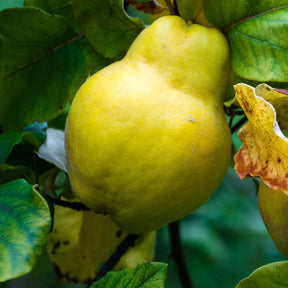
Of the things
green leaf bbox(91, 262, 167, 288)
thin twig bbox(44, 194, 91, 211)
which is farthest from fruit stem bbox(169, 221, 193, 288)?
green leaf bbox(91, 262, 167, 288)

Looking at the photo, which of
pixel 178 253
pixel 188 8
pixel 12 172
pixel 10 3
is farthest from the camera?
pixel 10 3

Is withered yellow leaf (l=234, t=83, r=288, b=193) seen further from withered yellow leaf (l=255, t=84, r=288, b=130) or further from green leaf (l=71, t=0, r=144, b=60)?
green leaf (l=71, t=0, r=144, b=60)

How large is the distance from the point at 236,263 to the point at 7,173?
1.60m

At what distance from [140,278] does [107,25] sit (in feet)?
1.19

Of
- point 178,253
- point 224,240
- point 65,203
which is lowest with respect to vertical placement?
point 224,240

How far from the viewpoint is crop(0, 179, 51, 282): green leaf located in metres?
0.49

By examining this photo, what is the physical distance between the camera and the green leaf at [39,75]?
762mm

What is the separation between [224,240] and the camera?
201cm

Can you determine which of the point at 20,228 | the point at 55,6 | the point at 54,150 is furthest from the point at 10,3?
the point at 20,228

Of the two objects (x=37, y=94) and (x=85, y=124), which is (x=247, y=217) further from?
(x=85, y=124)

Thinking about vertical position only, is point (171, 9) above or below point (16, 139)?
above

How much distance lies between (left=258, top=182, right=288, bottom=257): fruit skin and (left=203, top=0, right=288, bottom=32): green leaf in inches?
8.8

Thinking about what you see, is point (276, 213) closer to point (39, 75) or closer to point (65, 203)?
point (65, 203)

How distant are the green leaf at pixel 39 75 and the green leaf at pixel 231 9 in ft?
0.78
